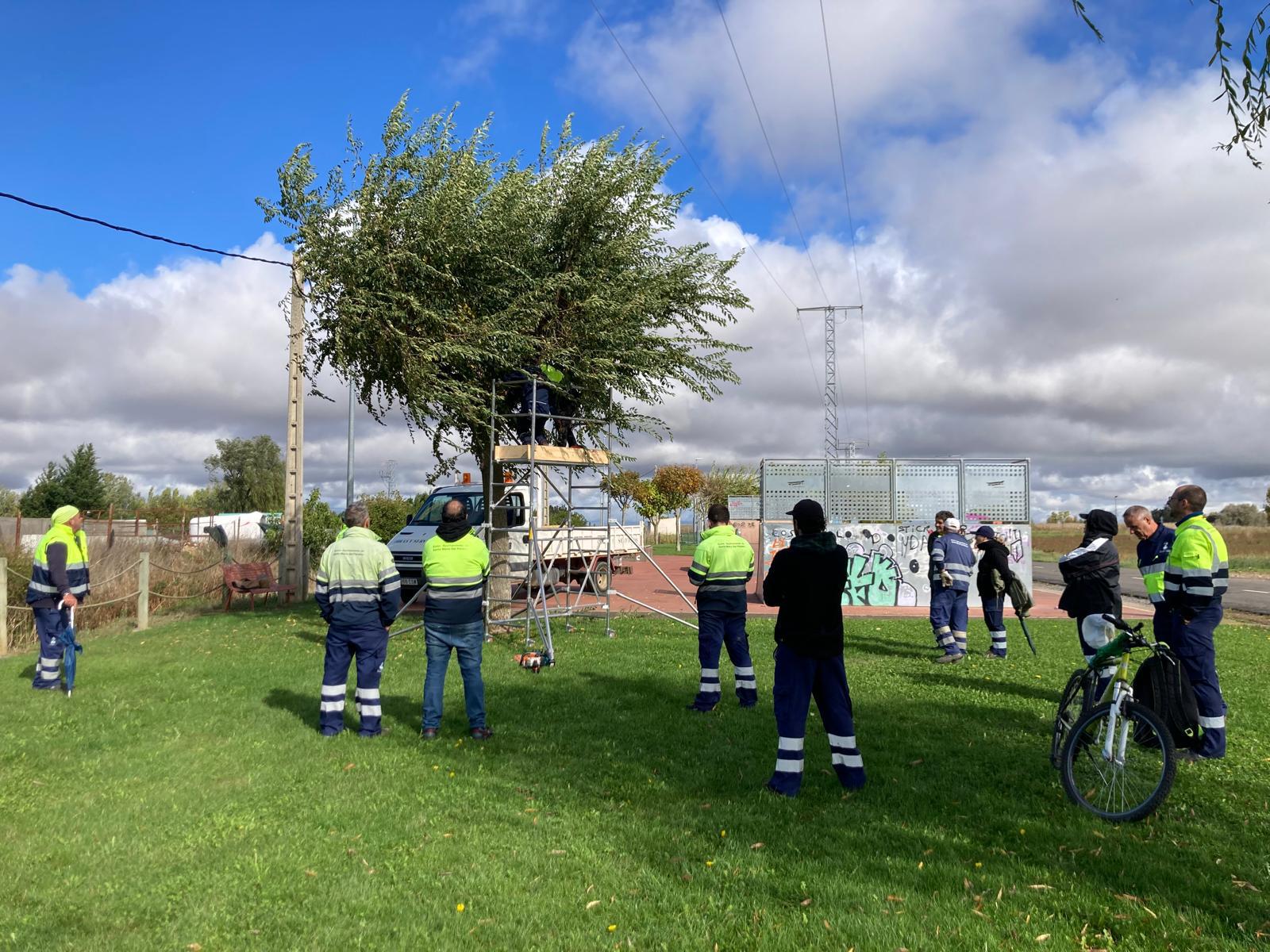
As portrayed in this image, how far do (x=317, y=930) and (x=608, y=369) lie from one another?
10.6 meters

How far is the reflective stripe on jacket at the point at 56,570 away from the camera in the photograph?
27.7 ft

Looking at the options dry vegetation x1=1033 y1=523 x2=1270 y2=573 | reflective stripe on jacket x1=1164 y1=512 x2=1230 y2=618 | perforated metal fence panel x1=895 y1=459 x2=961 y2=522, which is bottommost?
dry vegetation x1=1033 y1=523 x2=1270 y2=573

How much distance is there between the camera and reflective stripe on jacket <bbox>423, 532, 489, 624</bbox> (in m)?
6.92

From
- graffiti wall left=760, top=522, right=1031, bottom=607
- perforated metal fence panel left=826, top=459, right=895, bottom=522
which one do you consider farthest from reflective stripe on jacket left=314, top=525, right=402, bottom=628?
perforated metal fence panel left=826, top=459, right=895, bottom=522

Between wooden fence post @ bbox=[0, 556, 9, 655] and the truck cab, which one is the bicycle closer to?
the truck cab

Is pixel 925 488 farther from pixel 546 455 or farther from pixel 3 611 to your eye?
pixel 3 611

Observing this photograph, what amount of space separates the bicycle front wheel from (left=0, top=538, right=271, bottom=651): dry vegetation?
12695 millimetres

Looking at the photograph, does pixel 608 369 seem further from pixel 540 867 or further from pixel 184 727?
pixel 540 867

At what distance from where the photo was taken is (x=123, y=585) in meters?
15.3

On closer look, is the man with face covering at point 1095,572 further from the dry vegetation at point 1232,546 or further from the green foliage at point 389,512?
the green foliage at point 389,512

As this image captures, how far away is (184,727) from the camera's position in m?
7.11

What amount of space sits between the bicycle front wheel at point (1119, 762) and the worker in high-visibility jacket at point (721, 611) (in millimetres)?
3004

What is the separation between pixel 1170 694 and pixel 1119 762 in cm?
66

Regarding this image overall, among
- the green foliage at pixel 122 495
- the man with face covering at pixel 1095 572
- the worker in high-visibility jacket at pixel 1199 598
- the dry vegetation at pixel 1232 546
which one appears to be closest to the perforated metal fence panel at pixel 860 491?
the dry vegetation at pixel 1232 546
